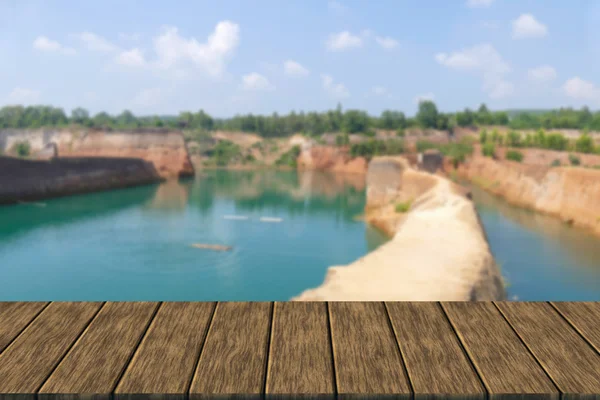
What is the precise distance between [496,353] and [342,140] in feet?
154

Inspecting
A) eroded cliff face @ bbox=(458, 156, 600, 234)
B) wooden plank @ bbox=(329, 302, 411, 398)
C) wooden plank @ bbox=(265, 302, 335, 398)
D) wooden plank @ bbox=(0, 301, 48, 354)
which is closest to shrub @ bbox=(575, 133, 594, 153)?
eroded cliff face @ bbox=(458, 156, 600, 234)

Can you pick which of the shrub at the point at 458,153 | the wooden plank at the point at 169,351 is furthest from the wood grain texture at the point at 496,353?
the shrub at the point at 458,153

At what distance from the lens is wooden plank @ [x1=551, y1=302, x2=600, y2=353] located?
5.53 feet

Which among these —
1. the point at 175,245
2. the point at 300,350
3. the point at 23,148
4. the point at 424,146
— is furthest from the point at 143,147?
the point at 300,350

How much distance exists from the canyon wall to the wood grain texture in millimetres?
29683

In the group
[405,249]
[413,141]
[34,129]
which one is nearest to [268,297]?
[405,249]

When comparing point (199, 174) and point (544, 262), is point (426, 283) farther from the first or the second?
point (199, 174)

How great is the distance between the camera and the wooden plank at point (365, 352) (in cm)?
139

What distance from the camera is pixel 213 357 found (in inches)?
59.9

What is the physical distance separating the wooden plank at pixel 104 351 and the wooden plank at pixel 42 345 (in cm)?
3

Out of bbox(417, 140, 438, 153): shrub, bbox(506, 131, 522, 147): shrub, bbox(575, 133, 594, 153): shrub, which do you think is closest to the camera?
bbox(575, 133, 594, 153): shrub

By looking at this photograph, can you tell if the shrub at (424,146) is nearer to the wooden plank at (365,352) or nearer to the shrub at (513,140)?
the shrub at (513,140)

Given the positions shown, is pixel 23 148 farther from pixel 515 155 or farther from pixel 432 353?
pixel 432 353

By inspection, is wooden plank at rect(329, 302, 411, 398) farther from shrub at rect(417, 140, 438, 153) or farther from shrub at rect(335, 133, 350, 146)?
shrub at rect(417, 140, 438, 153)
